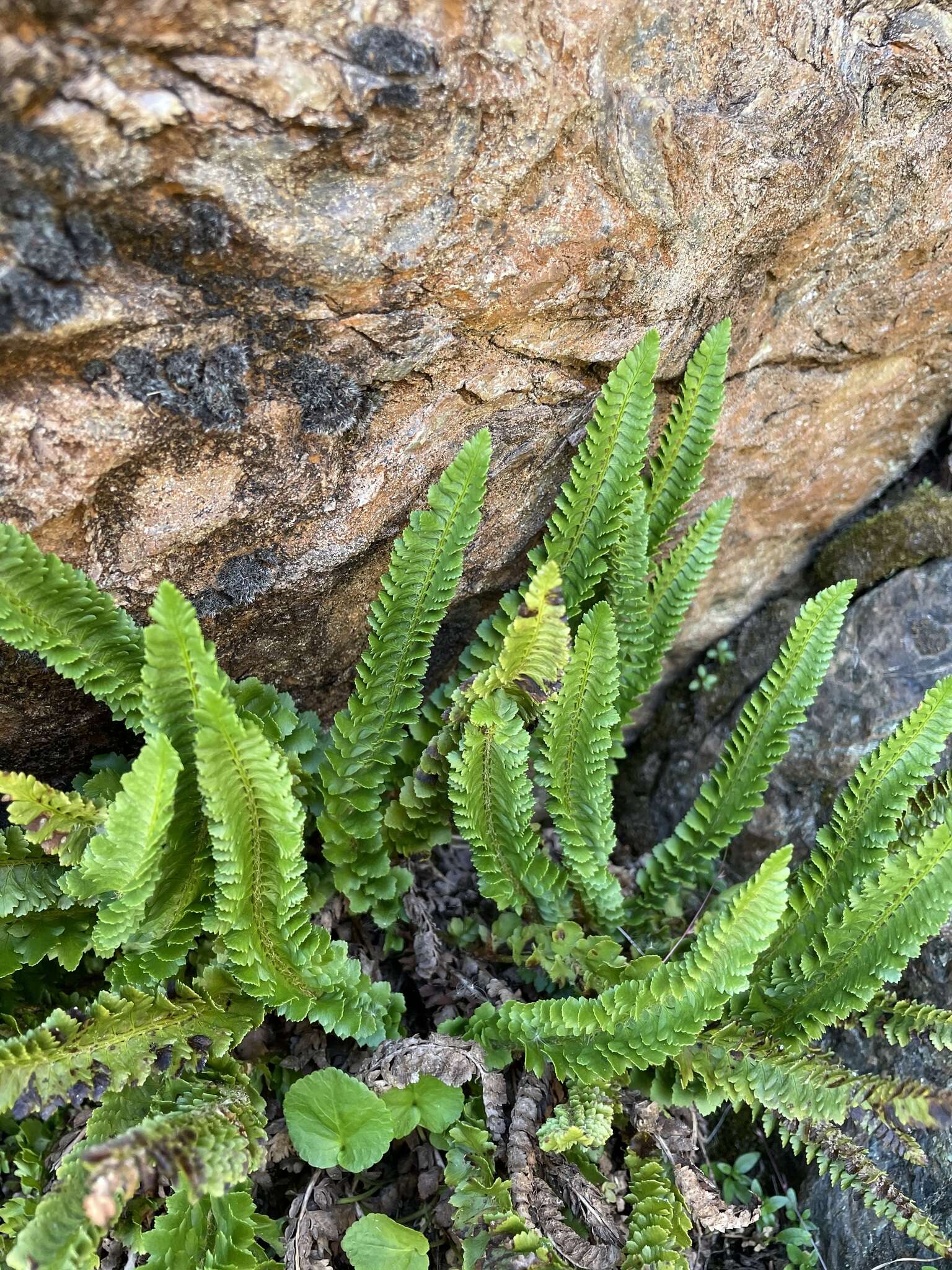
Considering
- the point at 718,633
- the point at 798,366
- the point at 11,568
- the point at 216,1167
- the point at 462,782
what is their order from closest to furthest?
the point at 216,1167 < the point at 11,568 < the point at 462,782 < the point at 798,366 < the point at 718,633

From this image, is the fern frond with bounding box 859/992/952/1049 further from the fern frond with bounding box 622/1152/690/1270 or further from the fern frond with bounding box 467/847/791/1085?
the fern frond with bounding box 622/1152/690/1270

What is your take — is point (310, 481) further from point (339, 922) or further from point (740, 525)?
point (740, 525)

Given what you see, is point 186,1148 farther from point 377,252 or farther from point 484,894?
point 377,252

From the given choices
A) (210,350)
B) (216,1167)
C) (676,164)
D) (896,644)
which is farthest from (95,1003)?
(896,644)

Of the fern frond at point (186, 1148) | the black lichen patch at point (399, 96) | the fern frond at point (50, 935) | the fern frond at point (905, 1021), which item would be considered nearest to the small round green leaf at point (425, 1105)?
the fern frond at point (186, 1148)

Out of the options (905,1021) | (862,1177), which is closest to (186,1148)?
(862,1177)

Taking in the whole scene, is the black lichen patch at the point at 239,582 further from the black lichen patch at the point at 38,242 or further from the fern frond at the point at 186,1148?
the fern frond at the point at 186,1148

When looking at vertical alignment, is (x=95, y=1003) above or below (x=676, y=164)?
below
